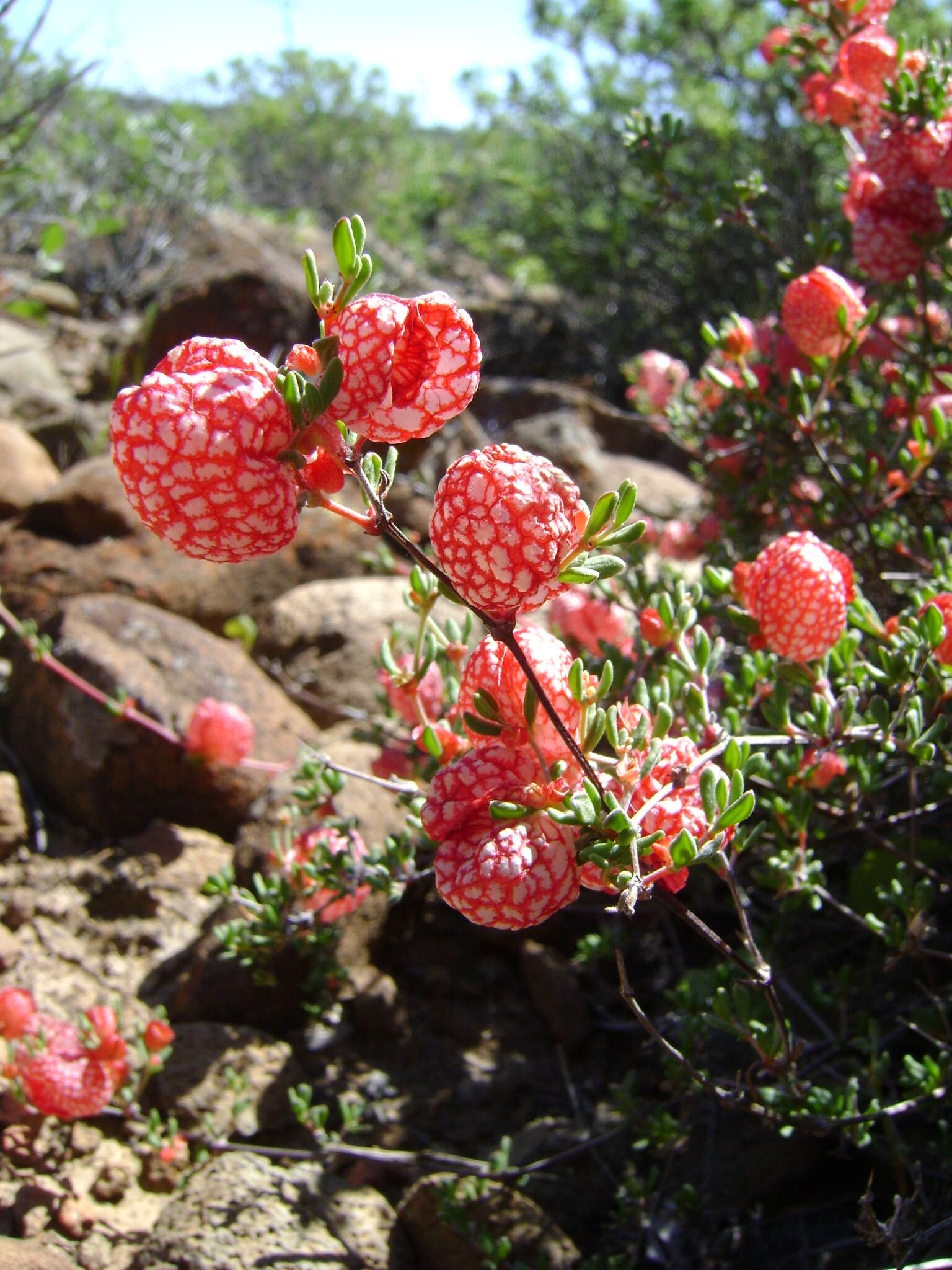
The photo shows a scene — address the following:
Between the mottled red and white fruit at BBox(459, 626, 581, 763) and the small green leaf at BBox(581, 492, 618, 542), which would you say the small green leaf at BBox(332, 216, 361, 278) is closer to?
the small green leaf at BBox(581, 492, 618, 542)

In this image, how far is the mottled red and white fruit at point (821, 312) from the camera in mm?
1884

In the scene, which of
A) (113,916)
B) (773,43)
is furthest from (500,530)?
(773,43)

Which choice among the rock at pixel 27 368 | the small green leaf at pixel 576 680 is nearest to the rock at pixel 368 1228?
the small green leaf at pixel 576 680

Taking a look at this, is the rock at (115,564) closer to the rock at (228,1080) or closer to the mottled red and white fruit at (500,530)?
the rock at (228,1080)

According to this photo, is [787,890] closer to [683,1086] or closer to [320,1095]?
[683,1086]

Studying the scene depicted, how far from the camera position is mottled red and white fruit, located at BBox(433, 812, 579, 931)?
1.13 metres

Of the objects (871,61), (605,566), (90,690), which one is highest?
(871,61)

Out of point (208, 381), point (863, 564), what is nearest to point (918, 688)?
point (863, 564)

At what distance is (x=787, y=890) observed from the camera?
179 cm

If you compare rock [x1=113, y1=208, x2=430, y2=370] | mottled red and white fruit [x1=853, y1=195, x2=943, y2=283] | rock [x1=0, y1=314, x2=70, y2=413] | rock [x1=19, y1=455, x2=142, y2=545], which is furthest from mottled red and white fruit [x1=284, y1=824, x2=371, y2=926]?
rock [x1=113, y1=208, x2=430, y2=370]

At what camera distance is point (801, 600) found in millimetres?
1482

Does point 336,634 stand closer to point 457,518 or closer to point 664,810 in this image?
point 664,810

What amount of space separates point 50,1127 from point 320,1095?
64cm

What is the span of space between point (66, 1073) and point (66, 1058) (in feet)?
0.20
